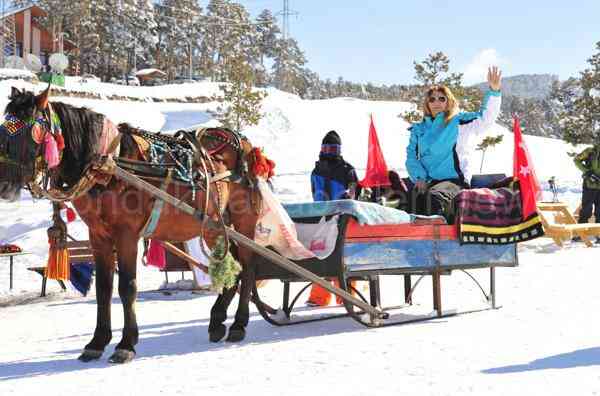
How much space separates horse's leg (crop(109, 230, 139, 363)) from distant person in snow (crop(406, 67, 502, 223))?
131 inches

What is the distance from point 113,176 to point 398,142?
45261 mm

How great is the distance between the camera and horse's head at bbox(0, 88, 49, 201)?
5082 mm

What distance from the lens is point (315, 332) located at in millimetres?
6871

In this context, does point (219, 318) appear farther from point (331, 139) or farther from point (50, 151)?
point (331, 139)

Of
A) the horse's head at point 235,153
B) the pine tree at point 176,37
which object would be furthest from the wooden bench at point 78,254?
the pine tree at point 176,37

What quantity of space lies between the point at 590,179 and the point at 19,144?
15.0 m

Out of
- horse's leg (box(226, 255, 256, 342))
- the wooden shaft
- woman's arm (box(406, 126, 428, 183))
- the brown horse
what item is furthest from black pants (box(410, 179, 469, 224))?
the brown horse

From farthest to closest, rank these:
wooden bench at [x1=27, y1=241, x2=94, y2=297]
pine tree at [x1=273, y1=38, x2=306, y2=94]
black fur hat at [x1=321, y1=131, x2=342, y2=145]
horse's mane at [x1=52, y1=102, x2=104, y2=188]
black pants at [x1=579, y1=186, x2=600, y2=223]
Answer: pine tree at [x1=273, y1=38, x2=306, y2=94] < black pants at [x1=579, y1=186, x2=600, y2=223] < wooden bench at [x1=27, y1=241, x2=94, y2=297] < black fur hat at [x1=321, y1=131, x2=342, y2=145] < horse's mane at [x1=52, y1=102, x2=104, y2=188]

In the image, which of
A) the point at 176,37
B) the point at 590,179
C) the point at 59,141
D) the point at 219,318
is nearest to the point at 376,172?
the point at 219,318

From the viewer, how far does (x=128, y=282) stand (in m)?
5.59

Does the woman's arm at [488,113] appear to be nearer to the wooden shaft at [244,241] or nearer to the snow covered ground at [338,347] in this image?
the snow covered ground at [338,347]

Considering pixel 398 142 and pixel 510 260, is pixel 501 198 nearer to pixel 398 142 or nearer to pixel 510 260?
pixel 510 260

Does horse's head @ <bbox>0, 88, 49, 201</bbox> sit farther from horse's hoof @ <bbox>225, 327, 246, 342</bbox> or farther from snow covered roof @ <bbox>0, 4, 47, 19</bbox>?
snow covered roof @ <bbox>0, 4, 47, 19</bbox>

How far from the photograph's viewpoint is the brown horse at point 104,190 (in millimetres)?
5121
